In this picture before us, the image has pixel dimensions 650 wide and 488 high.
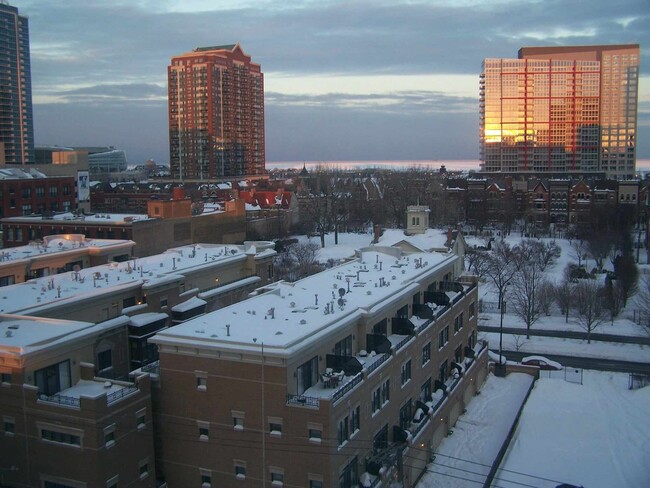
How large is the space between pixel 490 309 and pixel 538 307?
331 centimetres

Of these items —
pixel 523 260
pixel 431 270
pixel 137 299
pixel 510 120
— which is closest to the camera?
pixel 137 299

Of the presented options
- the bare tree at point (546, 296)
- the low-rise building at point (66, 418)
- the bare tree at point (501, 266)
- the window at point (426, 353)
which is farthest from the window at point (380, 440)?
the bare tree at point (501, 266)

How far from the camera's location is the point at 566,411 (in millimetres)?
25500

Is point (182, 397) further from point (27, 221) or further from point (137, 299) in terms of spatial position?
point (27, 221)

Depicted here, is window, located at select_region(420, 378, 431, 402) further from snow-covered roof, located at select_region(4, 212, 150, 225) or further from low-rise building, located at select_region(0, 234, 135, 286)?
snow-covered roof, located at select_region(4, 212, 150, 225)

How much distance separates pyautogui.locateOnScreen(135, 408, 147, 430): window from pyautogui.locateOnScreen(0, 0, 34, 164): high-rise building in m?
117

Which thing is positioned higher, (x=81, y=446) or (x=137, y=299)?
(x=137, y=299)

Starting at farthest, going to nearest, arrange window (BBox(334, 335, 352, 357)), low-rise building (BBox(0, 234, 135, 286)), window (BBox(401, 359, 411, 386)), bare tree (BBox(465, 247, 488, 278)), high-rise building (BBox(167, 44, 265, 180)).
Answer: high-rise building (BBox(167, 44, 265, 180)) → bare tree (BBox(465, 247, 488, 278)) → low-rise building (BBox(0, 234, 135, 286)) → window (BBox(401, 359, 411, 386)) → window (BBox(334, 335, 352, 357))

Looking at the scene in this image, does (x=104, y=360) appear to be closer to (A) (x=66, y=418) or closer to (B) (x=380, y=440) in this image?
(A) (x=66, y=418)

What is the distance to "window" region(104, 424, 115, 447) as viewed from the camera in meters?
14.1

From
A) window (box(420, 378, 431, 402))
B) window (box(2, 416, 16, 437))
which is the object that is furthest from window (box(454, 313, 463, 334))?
Result: window (box(2, 416, 16, 437))

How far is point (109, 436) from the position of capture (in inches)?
561

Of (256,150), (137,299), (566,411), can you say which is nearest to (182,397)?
(137,299)

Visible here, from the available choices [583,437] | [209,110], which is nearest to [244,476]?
[583,437]
